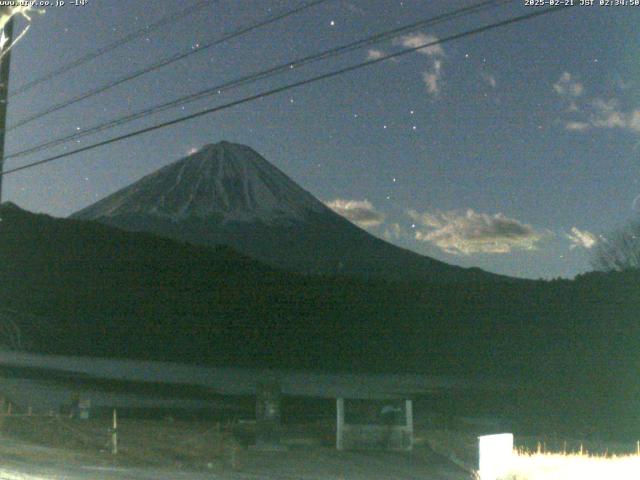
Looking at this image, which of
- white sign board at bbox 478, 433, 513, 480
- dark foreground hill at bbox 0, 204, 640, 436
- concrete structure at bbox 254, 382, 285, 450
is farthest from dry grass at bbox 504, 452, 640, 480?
dark foreground hill at bbox 0, 204, 640, 436

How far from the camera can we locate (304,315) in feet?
339

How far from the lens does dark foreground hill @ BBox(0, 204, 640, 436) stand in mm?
69312

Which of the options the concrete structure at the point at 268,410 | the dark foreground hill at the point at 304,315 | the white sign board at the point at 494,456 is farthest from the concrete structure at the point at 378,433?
the dark foreground hill at the point at 304,315

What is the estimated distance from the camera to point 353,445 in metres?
21.0

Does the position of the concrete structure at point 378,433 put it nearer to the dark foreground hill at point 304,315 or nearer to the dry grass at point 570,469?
the dry grass at point 570,469

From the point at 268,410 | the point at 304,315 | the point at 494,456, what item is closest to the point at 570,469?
the point at 494,456

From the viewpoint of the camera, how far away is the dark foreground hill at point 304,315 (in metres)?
69.3

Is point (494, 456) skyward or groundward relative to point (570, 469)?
skyward

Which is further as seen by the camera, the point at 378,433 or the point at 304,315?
the point at 304,315

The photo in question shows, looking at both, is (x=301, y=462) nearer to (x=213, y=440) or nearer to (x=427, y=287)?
(x=213, y=440)

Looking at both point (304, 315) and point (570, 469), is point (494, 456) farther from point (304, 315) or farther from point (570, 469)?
point (304, 315)

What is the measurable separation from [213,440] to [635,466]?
10097mm

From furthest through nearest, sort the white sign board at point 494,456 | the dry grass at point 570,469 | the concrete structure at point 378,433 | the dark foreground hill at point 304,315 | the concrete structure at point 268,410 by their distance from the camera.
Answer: the dark foreground hill at point 304,315, the concrete structure at point 268,410, the concrete structure at point 378,433, the dry grass at point 570,469, the white sign board at point 494,456

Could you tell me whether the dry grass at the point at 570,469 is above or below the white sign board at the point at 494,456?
below
